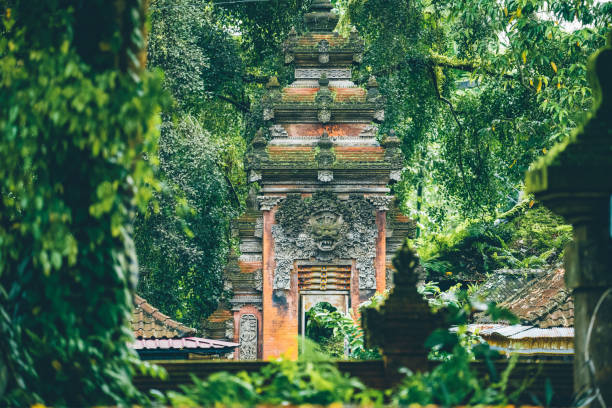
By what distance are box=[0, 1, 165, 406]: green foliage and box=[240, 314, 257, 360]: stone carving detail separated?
13996 mm

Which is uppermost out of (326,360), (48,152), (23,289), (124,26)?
(124,26)

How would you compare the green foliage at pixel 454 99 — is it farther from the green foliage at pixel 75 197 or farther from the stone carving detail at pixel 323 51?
the green foliage at pixel 75 197

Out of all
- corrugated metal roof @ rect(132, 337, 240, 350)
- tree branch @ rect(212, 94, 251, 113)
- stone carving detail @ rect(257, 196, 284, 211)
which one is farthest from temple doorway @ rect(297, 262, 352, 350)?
tree branch @ rect(212, 94, 251, 113)

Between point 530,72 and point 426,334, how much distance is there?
1337 centimetres

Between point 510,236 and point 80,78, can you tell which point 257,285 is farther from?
point 80,78

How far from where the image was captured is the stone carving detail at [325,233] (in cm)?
1919

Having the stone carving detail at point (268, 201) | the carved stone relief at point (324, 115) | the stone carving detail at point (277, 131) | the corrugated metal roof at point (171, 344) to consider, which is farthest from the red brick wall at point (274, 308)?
the corrugated metal roof at point (171, 344)

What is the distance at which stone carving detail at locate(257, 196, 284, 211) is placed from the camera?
19.3 m

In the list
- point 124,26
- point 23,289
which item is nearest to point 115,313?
point 23,289

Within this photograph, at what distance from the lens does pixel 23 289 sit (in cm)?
523

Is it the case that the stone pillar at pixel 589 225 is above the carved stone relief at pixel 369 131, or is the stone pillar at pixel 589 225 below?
below

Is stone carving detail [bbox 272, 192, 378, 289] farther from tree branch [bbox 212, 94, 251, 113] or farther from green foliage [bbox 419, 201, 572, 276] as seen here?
tree branch [bbox 212, 94, 251, 113]

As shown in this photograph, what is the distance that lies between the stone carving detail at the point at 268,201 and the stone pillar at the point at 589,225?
1386cm

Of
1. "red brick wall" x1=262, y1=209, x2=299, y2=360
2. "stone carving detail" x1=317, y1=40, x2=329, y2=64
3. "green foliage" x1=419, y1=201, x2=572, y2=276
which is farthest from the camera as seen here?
"green foliage" x1=419, y1=201, x2=572, y2=276
